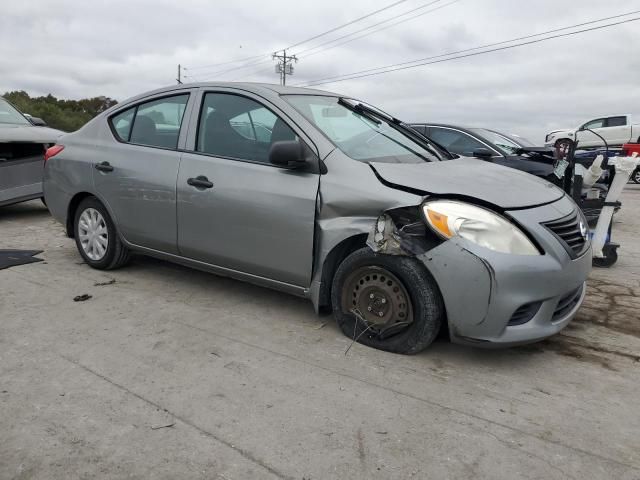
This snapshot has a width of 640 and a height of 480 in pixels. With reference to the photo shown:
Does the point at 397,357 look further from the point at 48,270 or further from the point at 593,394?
the point at 48,270

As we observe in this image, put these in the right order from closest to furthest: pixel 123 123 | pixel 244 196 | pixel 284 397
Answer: pixel 284 397
pixel 244 196
pixel 123 123

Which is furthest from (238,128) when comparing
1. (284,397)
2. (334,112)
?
(284,397)

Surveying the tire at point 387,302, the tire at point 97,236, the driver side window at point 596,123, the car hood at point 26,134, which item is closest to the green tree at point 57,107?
the driver side window at point 596,123

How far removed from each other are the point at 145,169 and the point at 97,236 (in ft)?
3.16

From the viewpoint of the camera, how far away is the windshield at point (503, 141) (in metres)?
7.68

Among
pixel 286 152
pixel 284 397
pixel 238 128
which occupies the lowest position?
pixel 284 397

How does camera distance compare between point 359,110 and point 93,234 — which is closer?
point 359,110

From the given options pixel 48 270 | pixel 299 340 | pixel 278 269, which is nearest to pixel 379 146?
pixel 278 269

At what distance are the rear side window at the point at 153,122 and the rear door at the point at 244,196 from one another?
244 mm

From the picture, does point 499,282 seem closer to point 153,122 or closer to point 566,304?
point 566,304

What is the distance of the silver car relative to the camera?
2.90 metres

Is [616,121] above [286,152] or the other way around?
above

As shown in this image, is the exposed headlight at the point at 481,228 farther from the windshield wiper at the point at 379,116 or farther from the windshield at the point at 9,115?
the windshield at the point at 9,115

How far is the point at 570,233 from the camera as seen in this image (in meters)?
3.13
